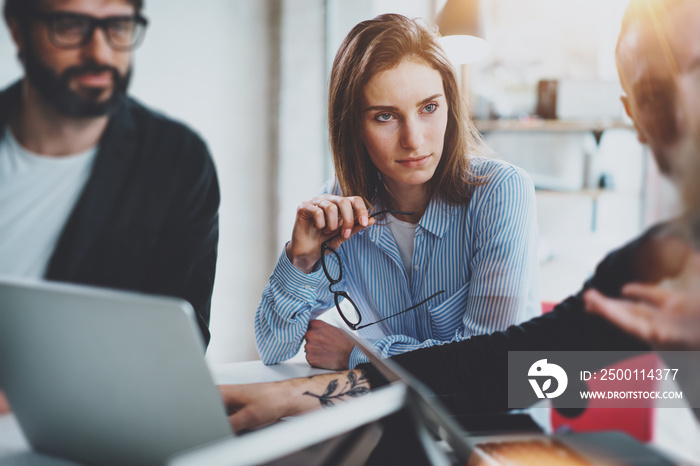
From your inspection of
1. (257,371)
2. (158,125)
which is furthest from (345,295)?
(158,125)

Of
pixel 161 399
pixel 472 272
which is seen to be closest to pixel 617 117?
pixel 472 272

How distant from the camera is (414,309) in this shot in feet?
3.67

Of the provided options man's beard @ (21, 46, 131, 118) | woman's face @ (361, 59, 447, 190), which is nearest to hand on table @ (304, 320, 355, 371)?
woman's face @ (361, 59, 447, 190)

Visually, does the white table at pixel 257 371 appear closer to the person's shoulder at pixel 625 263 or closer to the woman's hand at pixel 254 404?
the woman's hand at pixel 254 404

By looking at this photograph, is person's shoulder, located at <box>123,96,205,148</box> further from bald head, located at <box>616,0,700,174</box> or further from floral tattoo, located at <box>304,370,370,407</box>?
bald head, located at <box>616,0,700,174</box>

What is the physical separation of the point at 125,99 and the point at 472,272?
76 cm

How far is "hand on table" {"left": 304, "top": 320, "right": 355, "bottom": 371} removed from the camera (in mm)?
1008

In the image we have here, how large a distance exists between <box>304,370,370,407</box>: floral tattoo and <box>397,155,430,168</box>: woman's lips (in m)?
0.46

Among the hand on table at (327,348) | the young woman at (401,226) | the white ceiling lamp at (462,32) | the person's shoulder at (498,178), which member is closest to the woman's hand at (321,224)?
the young woman at (401,226)

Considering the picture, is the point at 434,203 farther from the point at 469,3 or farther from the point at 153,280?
the point at 469,3

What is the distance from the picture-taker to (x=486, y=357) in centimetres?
88

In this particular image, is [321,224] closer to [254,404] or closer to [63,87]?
[254,404]

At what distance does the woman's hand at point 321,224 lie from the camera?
988 mm

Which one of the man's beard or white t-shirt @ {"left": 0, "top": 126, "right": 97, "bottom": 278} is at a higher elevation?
the man's beard
